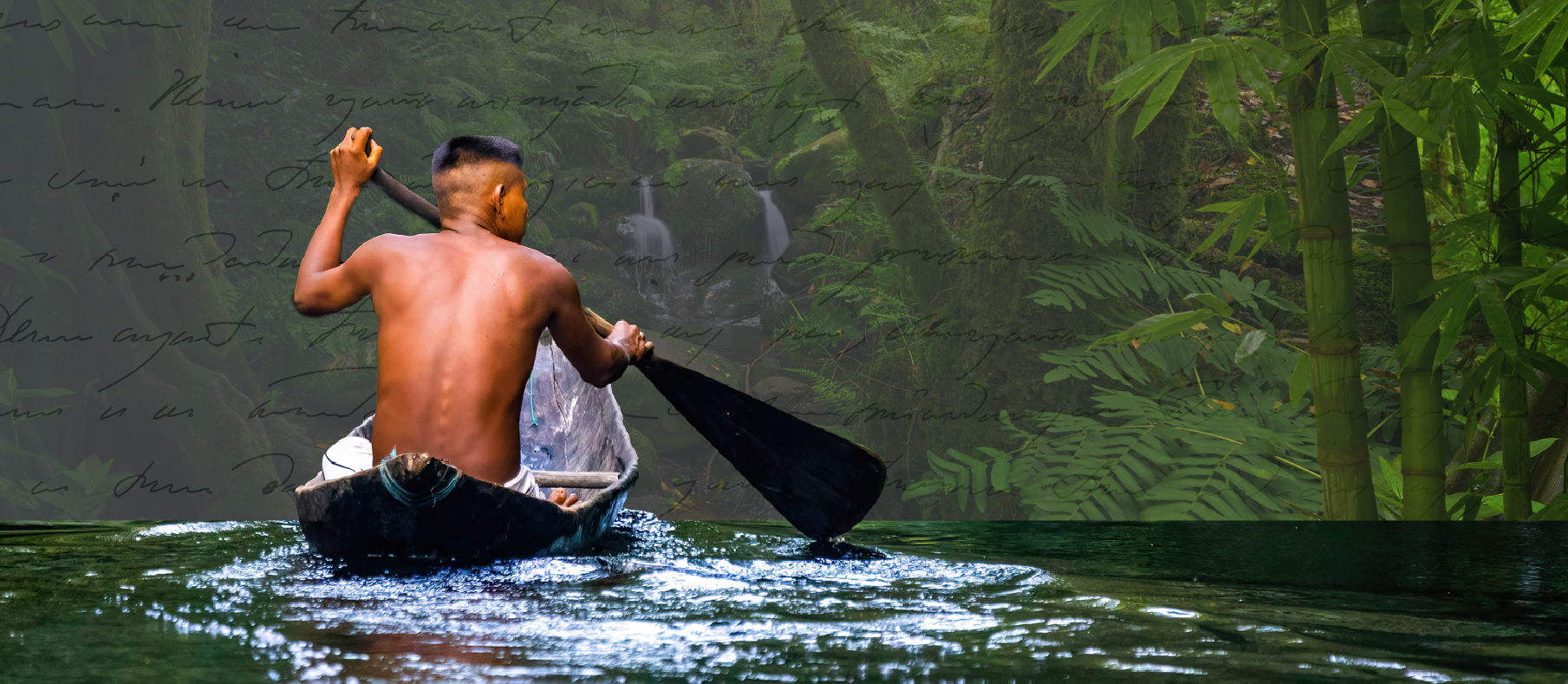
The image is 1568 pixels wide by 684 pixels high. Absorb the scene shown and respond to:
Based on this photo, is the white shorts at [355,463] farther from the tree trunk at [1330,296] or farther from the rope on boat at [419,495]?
the tree trunk at [1330,296]

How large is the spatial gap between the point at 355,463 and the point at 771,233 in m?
7.60

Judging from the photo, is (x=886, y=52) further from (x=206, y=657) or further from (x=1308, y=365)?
(x=206, y=657)

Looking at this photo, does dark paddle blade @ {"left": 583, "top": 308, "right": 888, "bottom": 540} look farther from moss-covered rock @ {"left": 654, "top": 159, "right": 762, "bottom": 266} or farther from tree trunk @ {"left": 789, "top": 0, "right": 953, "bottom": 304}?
moss-covered rock @ {"left": 654, "top": 159, "right": 762, "bottom": 266}

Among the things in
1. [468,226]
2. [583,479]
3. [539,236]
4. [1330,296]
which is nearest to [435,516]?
[468,226]

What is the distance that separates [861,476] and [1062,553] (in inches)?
21.9

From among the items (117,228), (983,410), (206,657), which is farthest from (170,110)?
(206,657)

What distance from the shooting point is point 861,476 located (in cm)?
281

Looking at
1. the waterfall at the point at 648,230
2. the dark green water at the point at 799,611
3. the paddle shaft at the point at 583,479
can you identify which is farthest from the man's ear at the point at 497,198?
the waterfall at the point at 648,230

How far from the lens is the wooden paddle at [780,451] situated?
2826 millimetres

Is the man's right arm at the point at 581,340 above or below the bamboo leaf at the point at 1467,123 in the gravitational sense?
below

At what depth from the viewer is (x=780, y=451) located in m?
2.95

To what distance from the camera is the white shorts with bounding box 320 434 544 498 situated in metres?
2.44

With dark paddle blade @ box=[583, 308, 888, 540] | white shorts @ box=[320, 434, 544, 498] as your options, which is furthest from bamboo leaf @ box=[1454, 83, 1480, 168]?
white shorts @ box=[320, 434, 544, 498]
